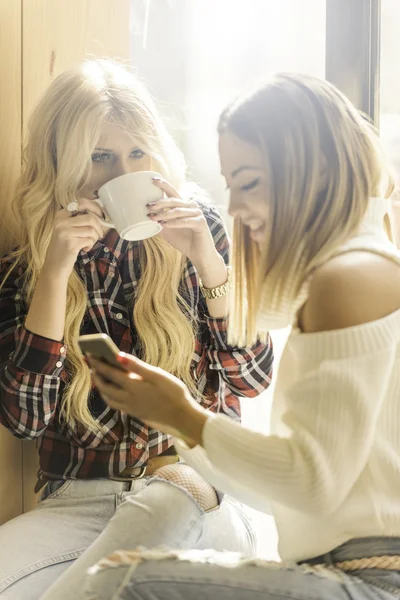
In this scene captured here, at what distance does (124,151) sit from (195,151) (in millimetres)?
628

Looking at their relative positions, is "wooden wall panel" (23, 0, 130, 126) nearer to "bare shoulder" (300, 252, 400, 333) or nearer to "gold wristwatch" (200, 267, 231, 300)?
"gold wristwatch" (200, 267, 231, 300)

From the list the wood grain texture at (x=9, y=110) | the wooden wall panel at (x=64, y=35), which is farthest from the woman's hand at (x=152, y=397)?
the wooden wall panel at (x=64, y=35)

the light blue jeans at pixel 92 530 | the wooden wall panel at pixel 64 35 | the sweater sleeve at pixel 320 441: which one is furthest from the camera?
the wooden wall panel at pixel 64 35

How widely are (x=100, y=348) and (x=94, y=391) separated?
50 cm

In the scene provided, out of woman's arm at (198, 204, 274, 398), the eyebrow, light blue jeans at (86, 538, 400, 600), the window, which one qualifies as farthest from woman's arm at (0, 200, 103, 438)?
the window

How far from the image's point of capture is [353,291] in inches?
33.2

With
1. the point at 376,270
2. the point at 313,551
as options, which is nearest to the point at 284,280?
the point at 376,270

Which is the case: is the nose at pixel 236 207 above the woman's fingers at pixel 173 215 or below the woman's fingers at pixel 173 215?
above

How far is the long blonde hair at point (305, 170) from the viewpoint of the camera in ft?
3.02

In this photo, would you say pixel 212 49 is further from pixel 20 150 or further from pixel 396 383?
pixel 396 383

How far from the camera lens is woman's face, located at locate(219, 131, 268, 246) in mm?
959

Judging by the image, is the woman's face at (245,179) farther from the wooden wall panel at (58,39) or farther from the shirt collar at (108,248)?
the wooden wall panel at (58,39)

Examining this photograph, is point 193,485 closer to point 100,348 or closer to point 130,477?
point 130,477

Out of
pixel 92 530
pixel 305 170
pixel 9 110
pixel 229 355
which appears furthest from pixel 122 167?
pixel 92 530
